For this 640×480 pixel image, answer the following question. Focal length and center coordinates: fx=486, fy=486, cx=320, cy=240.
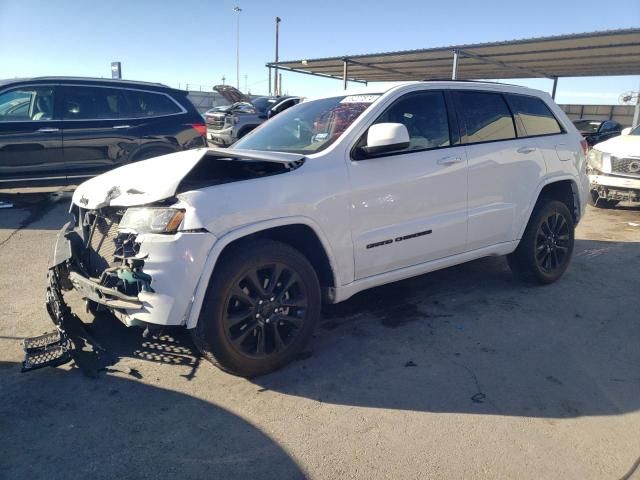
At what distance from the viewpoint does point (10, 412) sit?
271 centimetres

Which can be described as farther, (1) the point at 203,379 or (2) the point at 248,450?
(1) the point at 203,379

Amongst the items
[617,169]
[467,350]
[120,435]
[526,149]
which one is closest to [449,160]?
[526,149]

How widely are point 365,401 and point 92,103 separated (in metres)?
7.11

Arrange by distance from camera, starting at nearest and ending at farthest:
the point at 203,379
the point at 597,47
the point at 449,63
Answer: the point at 203,379 → the point at 597,47 → the point at 449,63

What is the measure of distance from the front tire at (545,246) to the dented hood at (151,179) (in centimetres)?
262

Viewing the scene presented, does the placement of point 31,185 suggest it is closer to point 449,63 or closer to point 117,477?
point 117,477

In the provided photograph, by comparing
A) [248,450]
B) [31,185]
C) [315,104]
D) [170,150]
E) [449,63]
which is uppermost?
[449,63]

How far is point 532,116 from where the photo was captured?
4750 millimetres

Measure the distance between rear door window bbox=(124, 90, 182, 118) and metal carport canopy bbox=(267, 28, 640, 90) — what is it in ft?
31.4

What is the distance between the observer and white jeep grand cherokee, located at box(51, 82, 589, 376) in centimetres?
276

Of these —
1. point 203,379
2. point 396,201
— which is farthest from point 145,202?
point 396,201

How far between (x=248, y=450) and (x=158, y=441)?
0.47m

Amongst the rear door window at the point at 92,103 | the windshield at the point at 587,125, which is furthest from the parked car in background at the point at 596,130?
the rear door window at the point at 92,103

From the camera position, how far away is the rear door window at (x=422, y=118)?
3.73 m
